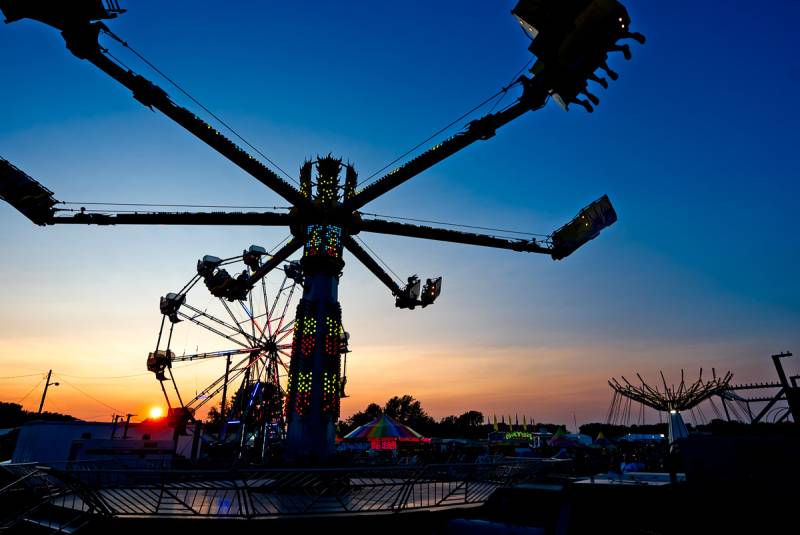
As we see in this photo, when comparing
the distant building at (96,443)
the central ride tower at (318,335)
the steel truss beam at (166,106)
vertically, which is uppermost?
the steel truss beam at (166,106)

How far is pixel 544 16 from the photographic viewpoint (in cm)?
1277

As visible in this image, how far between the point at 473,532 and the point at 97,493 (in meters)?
7.47

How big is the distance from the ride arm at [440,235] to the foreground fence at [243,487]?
1149cm

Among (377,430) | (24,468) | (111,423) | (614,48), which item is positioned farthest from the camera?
(377,430)

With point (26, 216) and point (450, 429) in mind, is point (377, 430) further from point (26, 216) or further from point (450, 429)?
point (450, 429)

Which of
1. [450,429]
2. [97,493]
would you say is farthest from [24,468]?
[450,429]

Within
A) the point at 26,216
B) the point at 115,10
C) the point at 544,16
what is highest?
the point at 544,16

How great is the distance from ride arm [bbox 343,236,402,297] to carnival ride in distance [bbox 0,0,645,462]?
0.06 m

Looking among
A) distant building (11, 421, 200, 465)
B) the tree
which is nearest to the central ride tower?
distant building (11, 421, 200, 465)

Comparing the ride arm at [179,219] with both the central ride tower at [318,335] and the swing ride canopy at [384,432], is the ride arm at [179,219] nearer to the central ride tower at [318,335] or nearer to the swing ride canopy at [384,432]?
the central ride tower at [318,335]

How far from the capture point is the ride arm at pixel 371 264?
19.9m

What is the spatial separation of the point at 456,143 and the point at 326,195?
246 inches

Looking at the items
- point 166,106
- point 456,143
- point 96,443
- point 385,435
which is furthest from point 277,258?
point 385,435

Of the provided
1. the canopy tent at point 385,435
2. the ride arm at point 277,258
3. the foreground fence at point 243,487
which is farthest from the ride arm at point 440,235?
the canopy tent at point 385,435
